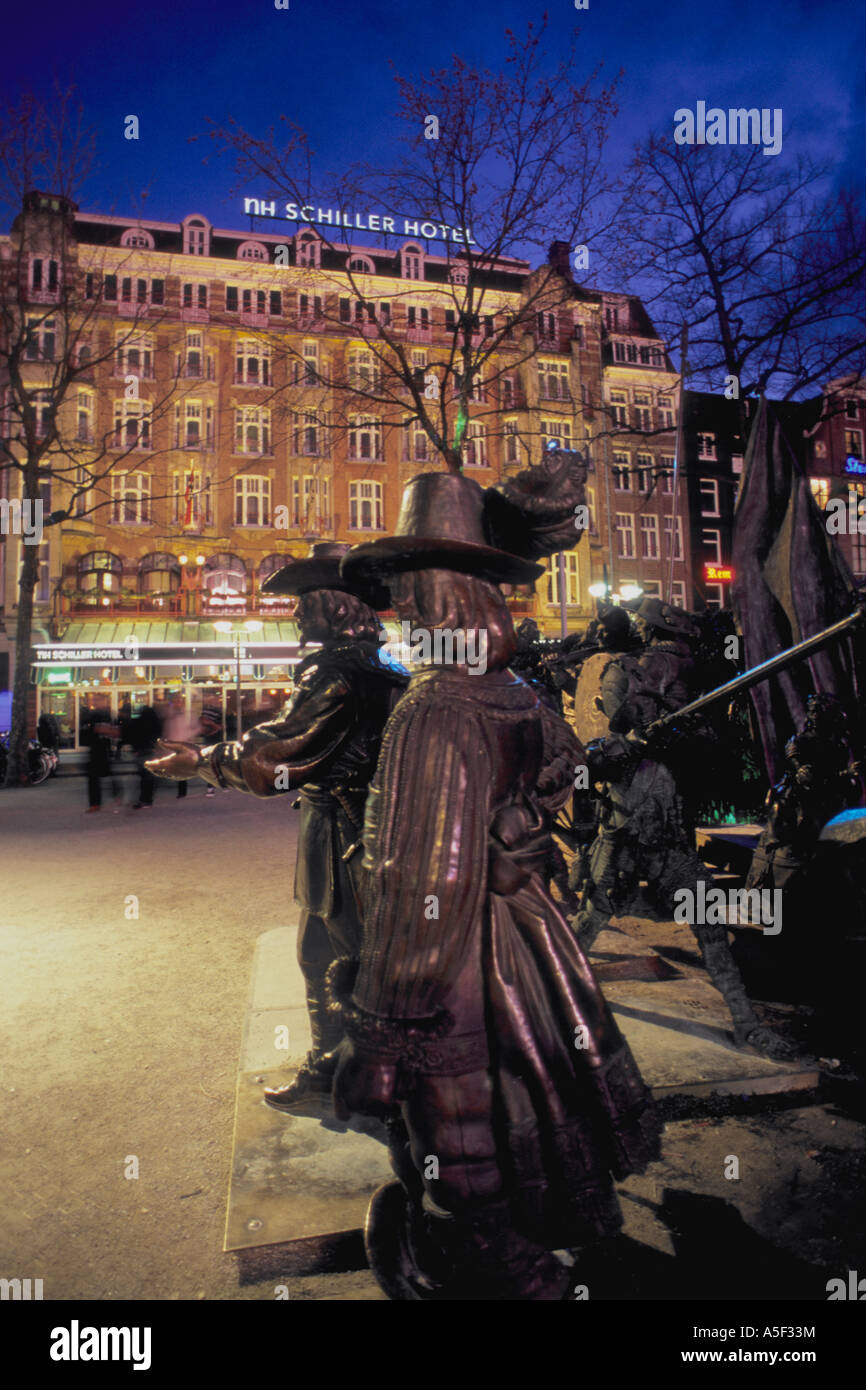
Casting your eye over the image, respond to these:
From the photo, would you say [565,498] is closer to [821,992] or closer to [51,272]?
[821,992]

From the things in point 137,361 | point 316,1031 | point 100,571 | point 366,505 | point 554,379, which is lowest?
point 316,1031

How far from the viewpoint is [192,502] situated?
28.5 m

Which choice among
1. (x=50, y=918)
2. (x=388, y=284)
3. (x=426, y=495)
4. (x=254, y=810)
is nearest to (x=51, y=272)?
(x=388, y=284)

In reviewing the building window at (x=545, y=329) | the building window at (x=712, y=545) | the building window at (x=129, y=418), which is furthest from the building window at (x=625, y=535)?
the building window at (x=129, y=418)

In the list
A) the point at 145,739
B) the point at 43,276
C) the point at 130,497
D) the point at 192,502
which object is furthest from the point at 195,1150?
the point at 43,276

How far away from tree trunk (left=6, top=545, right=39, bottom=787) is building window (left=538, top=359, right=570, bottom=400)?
24639 mm

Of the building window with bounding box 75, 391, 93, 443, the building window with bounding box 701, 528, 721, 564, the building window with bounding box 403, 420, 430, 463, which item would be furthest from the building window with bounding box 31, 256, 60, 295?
the building window with bounding box 701, 528, 721, 564

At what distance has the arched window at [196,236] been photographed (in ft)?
102

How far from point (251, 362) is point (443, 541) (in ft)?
107

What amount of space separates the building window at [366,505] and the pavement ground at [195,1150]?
2656 cm

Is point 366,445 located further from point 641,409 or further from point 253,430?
point 641,409

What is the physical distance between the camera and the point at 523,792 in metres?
2.15

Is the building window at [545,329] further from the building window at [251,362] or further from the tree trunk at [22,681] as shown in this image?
the tree trunk at [22,681]
